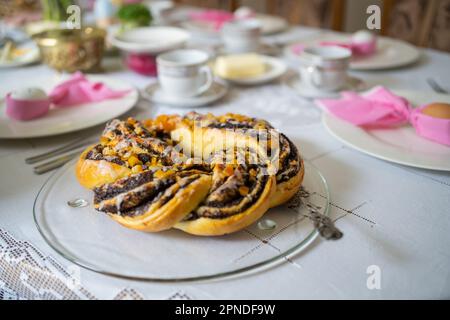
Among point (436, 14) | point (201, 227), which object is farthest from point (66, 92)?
point (436, 14)

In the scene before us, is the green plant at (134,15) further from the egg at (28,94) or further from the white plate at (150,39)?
the egg at (28,94)

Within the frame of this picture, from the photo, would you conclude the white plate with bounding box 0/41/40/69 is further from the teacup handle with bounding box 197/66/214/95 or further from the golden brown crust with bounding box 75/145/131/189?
the golden brown crust with bounding box 75/145/131/189

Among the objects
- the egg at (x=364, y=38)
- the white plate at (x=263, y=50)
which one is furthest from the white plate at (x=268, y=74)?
the egg at (x=364, y=38)

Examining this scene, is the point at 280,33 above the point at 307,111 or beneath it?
above

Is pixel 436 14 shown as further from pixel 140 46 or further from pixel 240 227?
pixel 240 227

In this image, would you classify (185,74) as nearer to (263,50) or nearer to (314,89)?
(314,89)

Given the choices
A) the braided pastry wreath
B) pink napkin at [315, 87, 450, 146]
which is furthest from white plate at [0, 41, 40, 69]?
pink napkin at [315, 87, 450, 146]

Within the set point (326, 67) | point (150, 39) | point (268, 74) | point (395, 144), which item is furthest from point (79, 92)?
point (395, 144)
